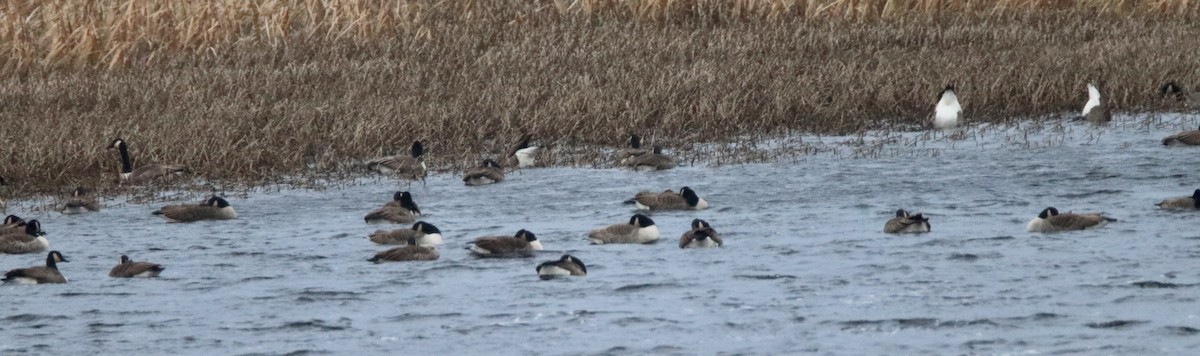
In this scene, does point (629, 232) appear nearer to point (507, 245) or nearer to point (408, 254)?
point (507, 245)

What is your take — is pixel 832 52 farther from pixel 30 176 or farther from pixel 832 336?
pixel 832 336

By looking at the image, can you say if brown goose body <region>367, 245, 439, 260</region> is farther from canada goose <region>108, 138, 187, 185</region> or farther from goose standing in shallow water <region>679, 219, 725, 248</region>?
canada goose <region>108, 138, 187, 185</region>

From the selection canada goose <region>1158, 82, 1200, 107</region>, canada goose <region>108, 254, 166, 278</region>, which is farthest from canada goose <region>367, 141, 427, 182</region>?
canada goose <region>1158, 82, 1200, 107</region>

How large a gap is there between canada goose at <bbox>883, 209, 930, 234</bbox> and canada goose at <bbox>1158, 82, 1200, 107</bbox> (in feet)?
22.9

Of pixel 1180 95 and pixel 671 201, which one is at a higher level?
pixel 1180 95

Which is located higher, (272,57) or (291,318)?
(272,57)

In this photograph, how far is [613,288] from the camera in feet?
33.9

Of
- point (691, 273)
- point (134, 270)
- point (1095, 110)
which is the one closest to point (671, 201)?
point (691, 273)

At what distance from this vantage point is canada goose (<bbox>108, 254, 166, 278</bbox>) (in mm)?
10812

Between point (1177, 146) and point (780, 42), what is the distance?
6.45 metres

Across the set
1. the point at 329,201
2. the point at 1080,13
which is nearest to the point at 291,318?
the point at 329,201

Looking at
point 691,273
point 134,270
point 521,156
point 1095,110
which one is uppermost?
point 1095,110

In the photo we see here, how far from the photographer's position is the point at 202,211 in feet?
43.3

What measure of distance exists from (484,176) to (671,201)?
2137mm
